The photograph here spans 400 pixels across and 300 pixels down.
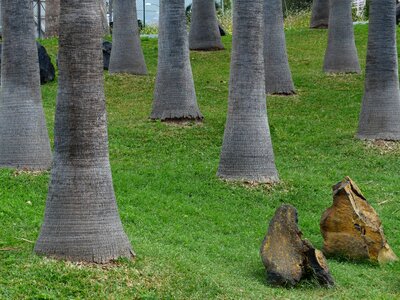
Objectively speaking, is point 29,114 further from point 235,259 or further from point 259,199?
point 235,259

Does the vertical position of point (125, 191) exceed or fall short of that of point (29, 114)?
it falls short

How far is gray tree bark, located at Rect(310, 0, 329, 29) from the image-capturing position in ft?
95.2

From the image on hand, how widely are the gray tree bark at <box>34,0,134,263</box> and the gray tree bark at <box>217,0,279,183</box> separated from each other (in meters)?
5.16

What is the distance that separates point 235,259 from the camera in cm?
970

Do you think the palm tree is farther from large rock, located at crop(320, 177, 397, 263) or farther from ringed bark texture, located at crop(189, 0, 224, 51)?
ringed bark texture, located at crop(189, 0, 224, 51)

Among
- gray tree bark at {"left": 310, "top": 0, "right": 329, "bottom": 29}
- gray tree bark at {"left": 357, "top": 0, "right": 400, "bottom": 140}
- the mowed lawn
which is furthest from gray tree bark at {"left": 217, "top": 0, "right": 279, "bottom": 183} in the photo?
gray tree bark at {"left": 310, "top": 0, "right": 329, "bottom": 29}

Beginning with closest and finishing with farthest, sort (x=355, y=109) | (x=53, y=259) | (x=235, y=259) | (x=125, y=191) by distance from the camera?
(x=53, y=259), (x=235, y=259), (x=125, y=191), (x=355, y=109)

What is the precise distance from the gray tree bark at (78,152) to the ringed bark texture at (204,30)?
1698 cm

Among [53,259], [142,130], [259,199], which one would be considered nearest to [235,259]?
[53,259]

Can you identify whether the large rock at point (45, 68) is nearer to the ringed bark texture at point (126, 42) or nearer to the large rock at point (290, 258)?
the ringed bark texture at point (126, 42)

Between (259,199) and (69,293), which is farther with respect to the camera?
(259,199)

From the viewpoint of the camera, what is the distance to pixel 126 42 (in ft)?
71.9

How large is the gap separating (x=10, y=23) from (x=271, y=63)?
8215mm

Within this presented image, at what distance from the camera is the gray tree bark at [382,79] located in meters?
16.0
